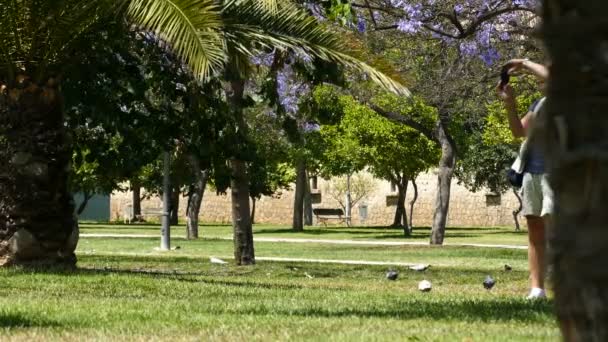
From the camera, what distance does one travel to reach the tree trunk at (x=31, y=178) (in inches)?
532

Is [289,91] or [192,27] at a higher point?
[289,91]

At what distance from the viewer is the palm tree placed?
42.7ft

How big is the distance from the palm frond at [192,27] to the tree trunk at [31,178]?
2337 mm

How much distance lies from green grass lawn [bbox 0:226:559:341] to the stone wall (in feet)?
133

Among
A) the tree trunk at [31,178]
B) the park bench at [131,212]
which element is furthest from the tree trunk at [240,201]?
the park bench at [131,212]

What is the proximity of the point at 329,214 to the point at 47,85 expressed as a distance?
145 feet

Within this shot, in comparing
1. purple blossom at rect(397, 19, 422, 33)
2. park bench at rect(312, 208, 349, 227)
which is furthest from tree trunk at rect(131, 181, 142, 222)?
purple blossom at rect(397, 19, 422, 33)

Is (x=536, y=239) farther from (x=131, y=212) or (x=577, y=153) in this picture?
(x=131, y=212)

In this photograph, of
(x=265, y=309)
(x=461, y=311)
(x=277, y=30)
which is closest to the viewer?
(x=461, y=311)

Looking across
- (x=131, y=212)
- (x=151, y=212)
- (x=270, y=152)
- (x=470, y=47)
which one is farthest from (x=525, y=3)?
(x=131, y=212)

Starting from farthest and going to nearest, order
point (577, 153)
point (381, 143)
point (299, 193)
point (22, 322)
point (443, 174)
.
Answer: point (299, 193), point (381, 143), point (443, 174), point (22, 322), point (577, 153)

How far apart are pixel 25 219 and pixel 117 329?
279 inches

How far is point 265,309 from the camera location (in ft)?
27.0

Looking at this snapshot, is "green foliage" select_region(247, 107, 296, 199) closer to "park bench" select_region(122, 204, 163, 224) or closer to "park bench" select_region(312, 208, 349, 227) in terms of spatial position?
"park bench" select_region(312, 208, 349, 227)
